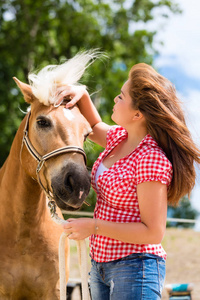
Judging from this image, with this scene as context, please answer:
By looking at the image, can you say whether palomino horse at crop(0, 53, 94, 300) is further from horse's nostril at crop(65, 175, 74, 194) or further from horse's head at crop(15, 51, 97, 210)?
horse's nostril at crop(65, 175, 74, 194)

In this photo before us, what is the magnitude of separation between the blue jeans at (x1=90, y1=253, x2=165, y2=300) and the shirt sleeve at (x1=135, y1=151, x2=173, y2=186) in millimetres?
375

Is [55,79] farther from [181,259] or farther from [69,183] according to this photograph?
[181,259]

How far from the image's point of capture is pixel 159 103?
190 centimetres

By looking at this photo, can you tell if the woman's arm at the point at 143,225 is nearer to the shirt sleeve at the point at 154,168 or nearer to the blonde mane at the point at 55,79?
the shirt sleeve at the point at 154,168

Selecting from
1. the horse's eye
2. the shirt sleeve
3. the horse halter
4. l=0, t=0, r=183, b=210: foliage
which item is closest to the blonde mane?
the horse's eye

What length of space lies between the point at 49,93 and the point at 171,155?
2.89ft

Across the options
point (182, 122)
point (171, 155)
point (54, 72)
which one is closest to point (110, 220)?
point (171, 155)

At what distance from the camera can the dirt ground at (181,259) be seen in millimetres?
6825

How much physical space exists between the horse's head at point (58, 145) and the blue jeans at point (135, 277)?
390mm

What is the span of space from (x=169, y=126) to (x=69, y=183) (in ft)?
1.98

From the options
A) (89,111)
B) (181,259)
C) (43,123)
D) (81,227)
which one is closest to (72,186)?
(81,227)

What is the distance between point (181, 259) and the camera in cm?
859

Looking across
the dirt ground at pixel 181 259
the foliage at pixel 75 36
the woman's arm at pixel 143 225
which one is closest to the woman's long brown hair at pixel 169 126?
the woman's arm at pixel 143 225

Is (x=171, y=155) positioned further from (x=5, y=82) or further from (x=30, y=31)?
(x=30, y=31)
